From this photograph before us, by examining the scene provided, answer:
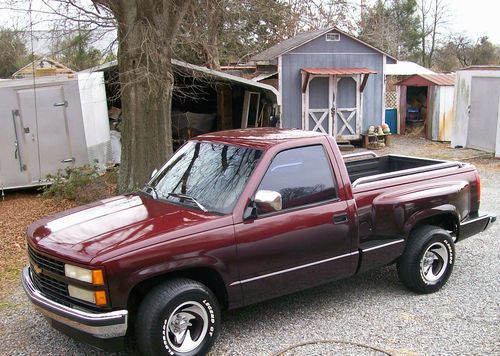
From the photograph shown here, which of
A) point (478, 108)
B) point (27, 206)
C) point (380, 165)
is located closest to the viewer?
A: point (380, 165)

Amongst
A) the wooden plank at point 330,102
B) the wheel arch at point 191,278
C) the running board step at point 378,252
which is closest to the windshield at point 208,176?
the wheel arch at point 191,278

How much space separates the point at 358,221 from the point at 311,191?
23.1 inches

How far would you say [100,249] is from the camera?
3.75m

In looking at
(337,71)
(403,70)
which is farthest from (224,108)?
(403,70)

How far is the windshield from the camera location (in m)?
4.44

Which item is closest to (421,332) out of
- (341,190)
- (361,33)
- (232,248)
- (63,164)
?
(341,190)

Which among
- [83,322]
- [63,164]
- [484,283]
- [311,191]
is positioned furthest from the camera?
[63,164]

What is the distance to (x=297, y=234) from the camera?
449 centimetres

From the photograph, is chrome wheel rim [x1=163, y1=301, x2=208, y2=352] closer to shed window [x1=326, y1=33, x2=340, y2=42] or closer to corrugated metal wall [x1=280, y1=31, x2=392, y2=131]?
corrugated metal wall [x1=280, y1=31, x2=392, y2=131]

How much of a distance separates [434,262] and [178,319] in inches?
117

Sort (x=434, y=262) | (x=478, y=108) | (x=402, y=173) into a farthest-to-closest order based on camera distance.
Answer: (x=478, y=108) < (x=434, y=262) < (x=402, y=173)

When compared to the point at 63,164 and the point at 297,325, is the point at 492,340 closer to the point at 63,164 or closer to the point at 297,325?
the point at 297,325

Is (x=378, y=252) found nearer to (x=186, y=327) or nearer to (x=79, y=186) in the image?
(x=186, y=327)

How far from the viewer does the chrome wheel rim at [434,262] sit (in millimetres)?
5457
